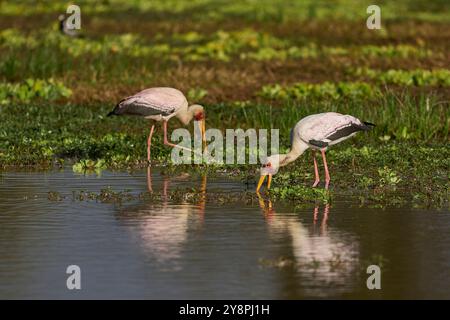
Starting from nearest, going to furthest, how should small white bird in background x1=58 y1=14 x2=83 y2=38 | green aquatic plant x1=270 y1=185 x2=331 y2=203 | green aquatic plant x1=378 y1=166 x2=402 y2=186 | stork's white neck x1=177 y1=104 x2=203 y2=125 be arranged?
green aquatic plant x1=270 y1=185 x2=331 y2=203 < green aquatic plant x1=378 y1=166 x2=402 y2=186 < stork's white neck x1=177 y1=104 x2=203 y2=125 < small white bird in background x1=58 y1=14 x2=83 y2=38

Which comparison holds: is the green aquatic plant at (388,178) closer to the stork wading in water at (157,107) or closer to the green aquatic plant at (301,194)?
the green aquatic plant at (301,194)

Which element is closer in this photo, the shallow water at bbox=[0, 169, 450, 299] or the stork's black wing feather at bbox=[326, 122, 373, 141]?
the shallow water at bbox=[0, 169, 450, 299]

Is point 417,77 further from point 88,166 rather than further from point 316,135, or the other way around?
point 316,135

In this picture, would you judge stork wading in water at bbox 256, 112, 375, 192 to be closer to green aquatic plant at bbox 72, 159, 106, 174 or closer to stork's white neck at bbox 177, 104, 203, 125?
green aquatic plant at bbox 72, 159, 106, 174

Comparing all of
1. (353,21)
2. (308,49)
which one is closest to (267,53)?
(308,49)

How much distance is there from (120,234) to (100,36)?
22.6 meters

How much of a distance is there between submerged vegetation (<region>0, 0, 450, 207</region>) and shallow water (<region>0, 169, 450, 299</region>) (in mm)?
866

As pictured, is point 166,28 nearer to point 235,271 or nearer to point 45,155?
point 45,155

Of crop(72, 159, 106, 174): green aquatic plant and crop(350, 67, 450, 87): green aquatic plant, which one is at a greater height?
crop(350, 67, 450, 87): green aquatic plant

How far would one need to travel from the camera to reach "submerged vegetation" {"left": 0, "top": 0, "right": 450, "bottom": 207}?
1430 centimetres

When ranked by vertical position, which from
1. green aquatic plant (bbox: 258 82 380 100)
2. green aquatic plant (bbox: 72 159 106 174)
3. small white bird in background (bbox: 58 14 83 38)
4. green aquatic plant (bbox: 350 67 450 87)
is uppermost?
small white bird in background (bbox: 58 14 83 38)

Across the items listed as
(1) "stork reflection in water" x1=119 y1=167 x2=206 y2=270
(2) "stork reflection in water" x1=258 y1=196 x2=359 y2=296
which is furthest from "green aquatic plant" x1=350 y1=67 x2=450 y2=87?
(2) "stork reflection in water" x1=258 y1=196 x2=359 y2=296

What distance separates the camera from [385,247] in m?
9.59
